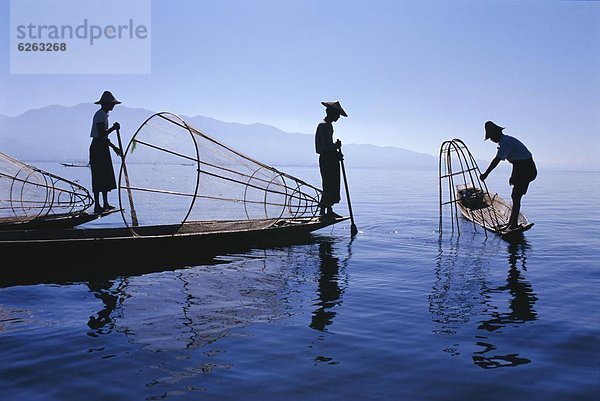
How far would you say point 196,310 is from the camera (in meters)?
6.46

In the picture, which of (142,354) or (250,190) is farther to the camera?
(250,190)

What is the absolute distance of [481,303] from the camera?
6828mm

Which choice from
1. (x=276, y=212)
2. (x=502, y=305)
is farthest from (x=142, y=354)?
(x=276, y=212)

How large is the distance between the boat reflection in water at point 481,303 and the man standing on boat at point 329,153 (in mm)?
3741

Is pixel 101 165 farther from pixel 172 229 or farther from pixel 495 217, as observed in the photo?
pixel 495 217

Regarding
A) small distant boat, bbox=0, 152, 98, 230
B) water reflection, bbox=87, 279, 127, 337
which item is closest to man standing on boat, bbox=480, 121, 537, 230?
water reflection, bbox=87, 279, 127, 337

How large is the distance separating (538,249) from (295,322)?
7.83m

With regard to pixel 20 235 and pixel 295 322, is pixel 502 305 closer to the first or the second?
pixel 295 322

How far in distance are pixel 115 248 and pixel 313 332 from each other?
4.50m

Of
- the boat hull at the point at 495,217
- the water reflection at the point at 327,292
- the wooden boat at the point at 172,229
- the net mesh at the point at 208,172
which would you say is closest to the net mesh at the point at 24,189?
the wooden boat at the point at 172,229

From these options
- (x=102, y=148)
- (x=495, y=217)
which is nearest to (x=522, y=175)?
(x=495, y=217)

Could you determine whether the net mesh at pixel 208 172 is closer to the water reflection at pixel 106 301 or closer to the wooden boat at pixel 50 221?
the water reflection at pixel 106 301

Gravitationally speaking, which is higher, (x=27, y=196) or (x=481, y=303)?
(x=27, y=196)

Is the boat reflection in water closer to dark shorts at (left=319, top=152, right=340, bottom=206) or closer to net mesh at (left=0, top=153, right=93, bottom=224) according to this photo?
dark shorts at (left=319, top=152, right=340, bottom=206)
